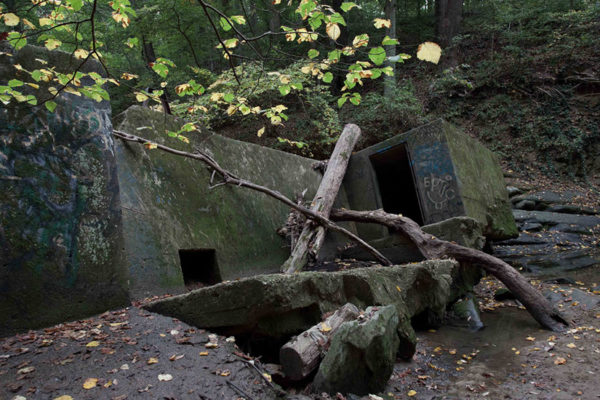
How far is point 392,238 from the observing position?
6.06 metres

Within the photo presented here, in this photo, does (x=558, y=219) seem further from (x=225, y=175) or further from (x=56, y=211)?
(x=56, y=211)

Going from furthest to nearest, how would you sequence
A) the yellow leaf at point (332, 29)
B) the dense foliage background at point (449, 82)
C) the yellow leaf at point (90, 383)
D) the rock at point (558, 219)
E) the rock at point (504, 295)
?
1. the dense foliage background at point (449, 82)
2. the rock at point (558, 219)
3. the rock at point (504, 295)
4. the yellow leaf at point (332, 29)
5. the yellow leaf at point (90, 383)

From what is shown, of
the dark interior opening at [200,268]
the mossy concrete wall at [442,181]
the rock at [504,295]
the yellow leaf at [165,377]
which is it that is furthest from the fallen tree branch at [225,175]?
Answer: the yellow leaf at [165,377]

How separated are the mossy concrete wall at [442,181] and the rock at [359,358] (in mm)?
4342

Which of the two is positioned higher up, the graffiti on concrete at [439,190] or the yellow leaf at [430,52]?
the yellow leaf at [430,52]

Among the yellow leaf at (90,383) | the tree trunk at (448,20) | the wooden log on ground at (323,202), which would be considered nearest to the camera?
the yellow leaf at (90,383)

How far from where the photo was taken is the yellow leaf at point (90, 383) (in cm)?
207

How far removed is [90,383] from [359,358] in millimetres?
1648

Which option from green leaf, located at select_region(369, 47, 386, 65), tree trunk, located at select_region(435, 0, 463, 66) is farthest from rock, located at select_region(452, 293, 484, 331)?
tree trunk, located at select_region(435, 0, 463, 66)

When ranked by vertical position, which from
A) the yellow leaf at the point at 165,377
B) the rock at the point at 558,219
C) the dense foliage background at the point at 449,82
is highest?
the dense foliage background at the point at 449,82

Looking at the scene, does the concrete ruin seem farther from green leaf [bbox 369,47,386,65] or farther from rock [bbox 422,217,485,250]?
green leaf [bbox 369,47,386,65]

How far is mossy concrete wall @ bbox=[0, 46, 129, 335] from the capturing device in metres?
2.71

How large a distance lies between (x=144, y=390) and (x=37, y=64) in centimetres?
257

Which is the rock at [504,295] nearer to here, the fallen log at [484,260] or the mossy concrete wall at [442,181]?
the fallen log at [484,260]
